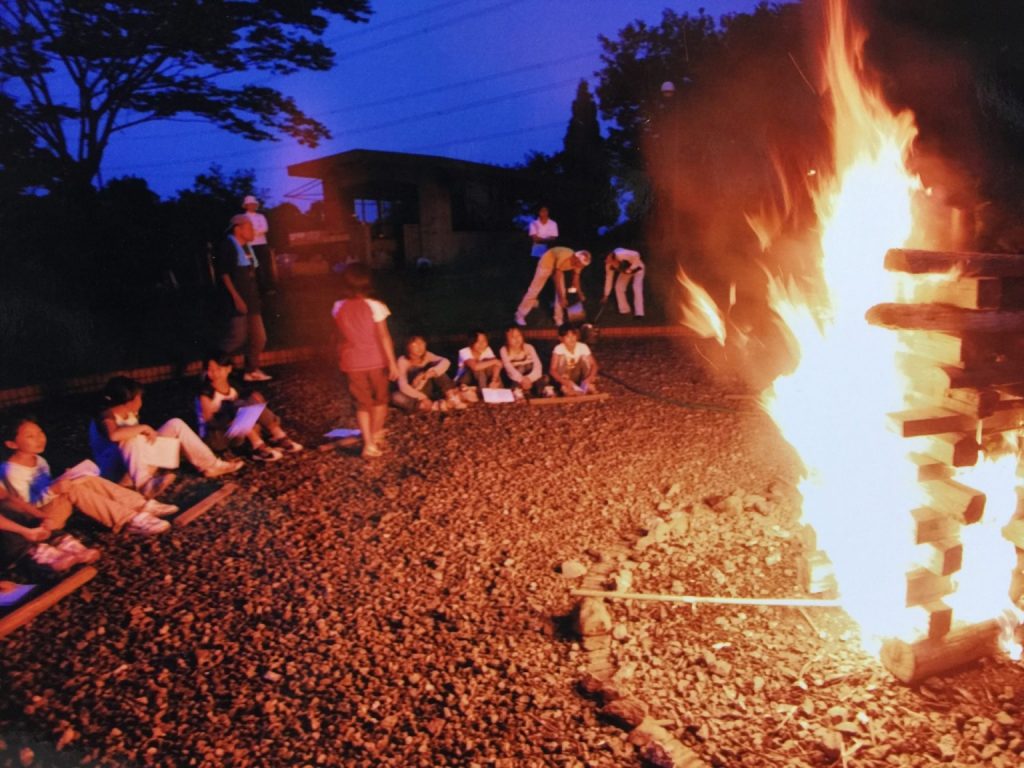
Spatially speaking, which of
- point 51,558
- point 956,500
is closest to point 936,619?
point 956,500

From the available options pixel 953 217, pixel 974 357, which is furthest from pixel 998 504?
pixel 953 217

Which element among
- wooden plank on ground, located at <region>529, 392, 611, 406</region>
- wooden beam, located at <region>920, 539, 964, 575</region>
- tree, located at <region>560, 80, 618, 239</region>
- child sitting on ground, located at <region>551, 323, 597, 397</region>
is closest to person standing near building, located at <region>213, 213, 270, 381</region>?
wooden plank on ground, located at <region>529, 392, 611, 406</region>

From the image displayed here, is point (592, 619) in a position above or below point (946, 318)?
below

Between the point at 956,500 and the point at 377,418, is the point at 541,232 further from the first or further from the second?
the point at 956,500

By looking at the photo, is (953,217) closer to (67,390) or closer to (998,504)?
(998,504)

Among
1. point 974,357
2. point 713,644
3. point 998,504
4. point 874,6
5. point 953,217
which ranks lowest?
point 713,644

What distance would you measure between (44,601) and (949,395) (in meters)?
5.54

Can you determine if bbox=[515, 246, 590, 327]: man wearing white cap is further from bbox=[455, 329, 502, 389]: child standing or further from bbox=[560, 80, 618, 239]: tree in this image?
bbox=[560, 80, 618, 239]: tree

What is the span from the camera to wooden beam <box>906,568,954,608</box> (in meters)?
3.45

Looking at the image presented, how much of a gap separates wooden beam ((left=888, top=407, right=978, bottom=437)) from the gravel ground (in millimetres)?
1368

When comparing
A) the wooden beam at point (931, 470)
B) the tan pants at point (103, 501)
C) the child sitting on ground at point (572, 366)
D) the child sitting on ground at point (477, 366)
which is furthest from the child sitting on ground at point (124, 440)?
the wooden beam at point (931, 470)

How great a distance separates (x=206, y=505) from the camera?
6039 mm

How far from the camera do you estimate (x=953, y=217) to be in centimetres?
396

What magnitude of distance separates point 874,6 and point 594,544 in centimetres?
411
